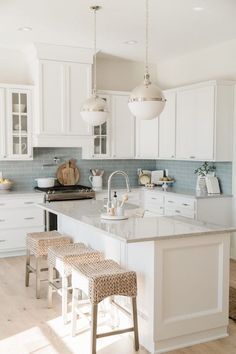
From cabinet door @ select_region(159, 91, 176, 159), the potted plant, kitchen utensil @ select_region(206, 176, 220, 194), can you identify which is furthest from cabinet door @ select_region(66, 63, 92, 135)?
kitchen utensil @ select_region(206, 176, 220, 194)

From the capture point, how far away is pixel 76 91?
655cm

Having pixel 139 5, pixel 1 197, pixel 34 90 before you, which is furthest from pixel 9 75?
pixel 139 5

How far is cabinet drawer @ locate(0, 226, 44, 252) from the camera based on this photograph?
246 inches

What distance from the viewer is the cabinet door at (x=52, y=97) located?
6.36m

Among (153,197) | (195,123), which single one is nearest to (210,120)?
(195,123)

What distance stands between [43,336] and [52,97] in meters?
3.60

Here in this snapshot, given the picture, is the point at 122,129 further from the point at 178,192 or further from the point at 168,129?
the point at 178,192

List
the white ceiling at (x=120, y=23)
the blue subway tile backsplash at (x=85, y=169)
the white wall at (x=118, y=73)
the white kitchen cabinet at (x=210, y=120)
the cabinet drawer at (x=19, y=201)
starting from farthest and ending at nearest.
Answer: the white wall at (x=118, y=73)
the blue subway tile backsplash at (x=85, y=169)
the cabinet drawer at (x=19, y=201)
the white kitchen cabinet at (x=210, y=120)
the white ceiling at (x=120, y=23)

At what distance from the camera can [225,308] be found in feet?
11.9

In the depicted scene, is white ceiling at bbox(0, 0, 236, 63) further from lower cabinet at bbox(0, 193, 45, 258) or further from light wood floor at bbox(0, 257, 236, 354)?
light wood floor at bbox(0, 257, 236, 354)

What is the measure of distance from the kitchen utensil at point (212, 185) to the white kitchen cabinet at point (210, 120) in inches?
13.6

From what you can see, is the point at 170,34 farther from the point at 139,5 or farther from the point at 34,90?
the point at 34,90

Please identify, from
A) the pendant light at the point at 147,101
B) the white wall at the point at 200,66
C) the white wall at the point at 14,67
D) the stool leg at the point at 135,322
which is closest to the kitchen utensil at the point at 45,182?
the white wall at the point at 14,67

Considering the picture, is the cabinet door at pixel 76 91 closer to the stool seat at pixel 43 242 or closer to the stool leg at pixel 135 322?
the stool seat at pixel 43 242
